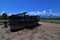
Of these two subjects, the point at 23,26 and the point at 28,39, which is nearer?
the point at 28,39

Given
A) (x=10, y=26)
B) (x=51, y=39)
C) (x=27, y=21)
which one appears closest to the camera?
(x=51, y=39)

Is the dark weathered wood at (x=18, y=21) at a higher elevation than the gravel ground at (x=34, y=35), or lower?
higher

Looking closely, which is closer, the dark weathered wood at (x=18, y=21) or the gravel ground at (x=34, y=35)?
the gravel ground at (x=34, y=35)

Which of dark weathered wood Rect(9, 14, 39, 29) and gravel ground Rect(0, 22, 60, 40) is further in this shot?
dark weathered wood Rect(9, 14, 39, 29)

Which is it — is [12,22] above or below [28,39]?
above

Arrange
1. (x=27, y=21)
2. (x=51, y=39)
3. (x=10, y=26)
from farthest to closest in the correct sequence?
(x=27, y=21) → (x=10, y=26) → (x=51, y=39)

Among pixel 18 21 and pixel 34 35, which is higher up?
pixel 18 21

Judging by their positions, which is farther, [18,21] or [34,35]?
[18,21]

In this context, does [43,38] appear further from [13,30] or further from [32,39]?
[13,30]

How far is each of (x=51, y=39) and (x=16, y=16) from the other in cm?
846

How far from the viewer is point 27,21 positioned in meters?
20.9

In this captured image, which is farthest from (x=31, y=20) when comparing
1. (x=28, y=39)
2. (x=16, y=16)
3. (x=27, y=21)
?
(x=28, y=39)

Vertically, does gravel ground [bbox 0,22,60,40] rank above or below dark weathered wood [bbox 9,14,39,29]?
below

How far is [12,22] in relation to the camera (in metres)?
19.6
